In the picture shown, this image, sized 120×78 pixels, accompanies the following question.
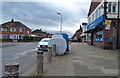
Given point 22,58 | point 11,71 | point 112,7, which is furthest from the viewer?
point 112,7

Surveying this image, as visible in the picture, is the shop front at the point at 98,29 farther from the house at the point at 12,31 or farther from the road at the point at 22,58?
the house at the point at 12,31

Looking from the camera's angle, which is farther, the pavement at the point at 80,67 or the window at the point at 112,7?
the window at the point at 112,7

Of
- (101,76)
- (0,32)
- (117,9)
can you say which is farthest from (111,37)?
(0,32)

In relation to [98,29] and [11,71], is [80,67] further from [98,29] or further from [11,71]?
[98,29]

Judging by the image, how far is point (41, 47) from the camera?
18.7m

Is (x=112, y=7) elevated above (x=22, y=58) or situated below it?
above

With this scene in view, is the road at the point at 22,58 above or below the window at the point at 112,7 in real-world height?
below

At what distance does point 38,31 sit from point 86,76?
98795 millimetres

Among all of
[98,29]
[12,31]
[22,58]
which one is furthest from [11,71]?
[12,31]

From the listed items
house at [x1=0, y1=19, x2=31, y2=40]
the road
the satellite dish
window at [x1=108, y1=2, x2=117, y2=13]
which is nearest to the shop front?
window at [x1=108, y1=2, x2=117, y2=13]

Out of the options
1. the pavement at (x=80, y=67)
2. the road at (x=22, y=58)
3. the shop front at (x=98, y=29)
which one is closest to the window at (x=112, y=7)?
the shop front at (x=98, y=29)

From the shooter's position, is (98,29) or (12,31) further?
(12,31)

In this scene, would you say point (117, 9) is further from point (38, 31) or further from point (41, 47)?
point (38, 31)

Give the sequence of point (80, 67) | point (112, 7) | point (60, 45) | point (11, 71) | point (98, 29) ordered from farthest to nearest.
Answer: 1. point (98, 29)
2. point (112, 7)
3. point (60, 45)
4. point (80, 67)
5. point (11, 71)
